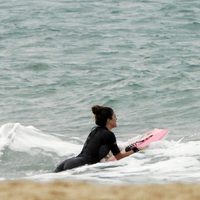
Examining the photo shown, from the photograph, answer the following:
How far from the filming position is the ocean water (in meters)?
11.9

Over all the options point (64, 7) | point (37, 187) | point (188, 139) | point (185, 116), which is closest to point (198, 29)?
point (64, 7)

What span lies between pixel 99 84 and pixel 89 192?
46.8 feet

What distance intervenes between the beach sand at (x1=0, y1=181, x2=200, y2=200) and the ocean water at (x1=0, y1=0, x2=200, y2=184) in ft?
7.99

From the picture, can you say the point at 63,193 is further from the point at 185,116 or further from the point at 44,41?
the point at 44,41

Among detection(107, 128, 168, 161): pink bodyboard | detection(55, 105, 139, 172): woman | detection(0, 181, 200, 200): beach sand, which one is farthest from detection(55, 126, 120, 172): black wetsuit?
detection(0, 181, 200, 200): beach sand

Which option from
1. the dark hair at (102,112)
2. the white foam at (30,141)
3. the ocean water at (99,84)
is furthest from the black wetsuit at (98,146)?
the white foam at (30,141)

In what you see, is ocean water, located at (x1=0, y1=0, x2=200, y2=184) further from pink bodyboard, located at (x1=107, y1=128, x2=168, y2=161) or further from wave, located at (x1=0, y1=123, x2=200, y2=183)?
pink bodyboard, located at (x1=107, y1=128, x2=168, y2=161)

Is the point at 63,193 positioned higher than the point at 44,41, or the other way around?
the point at 63,193

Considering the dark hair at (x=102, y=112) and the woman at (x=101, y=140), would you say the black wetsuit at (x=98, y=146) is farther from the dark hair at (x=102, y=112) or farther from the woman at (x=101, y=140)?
the dark hair at (x=102, y=112)

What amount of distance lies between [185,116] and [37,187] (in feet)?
34.4

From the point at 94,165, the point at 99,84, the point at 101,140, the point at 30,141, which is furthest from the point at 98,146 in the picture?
the point at 99,84

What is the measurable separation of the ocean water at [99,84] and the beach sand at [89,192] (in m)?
2.44

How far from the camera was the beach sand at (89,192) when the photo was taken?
20.4 ft

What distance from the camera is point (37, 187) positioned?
6.66m
